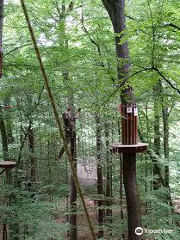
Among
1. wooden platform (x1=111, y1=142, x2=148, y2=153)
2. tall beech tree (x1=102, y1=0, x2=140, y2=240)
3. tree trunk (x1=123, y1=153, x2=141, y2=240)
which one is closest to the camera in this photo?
wooden platform (x1=111, y1=142, x2=148, y2=153)

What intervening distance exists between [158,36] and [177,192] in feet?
16.8

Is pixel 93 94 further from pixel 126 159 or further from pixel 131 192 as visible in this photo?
pixel 131 192

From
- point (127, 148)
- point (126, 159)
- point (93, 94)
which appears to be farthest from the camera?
point (93, 94)

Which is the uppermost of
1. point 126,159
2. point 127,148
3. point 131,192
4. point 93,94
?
point 93,94

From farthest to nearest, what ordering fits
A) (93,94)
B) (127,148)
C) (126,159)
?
(93,94) < (126,159) < (127,148)

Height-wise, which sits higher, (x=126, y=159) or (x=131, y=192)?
(x=126, y=159)

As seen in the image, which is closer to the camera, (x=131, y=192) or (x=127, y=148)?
(x=127, y=148)

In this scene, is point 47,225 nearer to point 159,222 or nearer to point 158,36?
point 159,222

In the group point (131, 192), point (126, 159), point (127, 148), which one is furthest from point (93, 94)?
point (131, 192)

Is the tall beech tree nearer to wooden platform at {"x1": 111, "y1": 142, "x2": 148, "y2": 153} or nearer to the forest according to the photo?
the forest

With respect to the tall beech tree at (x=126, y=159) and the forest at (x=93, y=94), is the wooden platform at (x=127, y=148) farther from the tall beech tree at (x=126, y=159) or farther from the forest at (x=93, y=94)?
the tall beech tree at (x=126, y=159)

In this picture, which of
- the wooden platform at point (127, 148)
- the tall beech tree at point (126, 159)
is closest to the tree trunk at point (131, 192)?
the tall beech tree at point (126, 159)

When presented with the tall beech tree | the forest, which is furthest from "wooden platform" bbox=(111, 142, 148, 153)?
the tall beech tree

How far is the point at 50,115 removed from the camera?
18.1 ft
